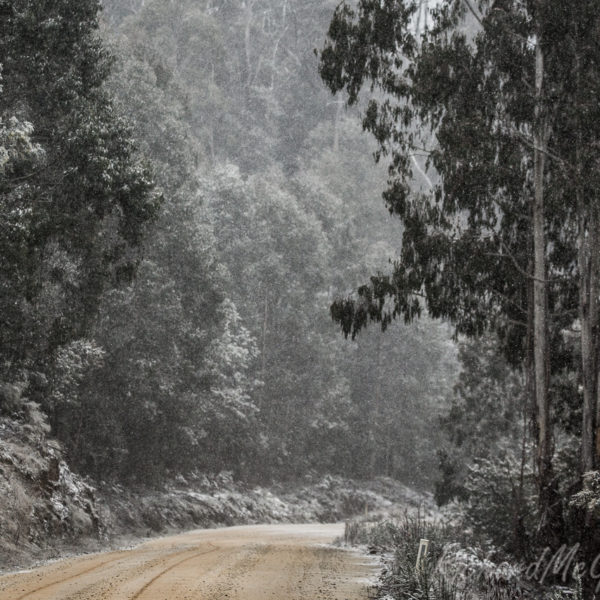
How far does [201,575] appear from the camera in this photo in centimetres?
1377

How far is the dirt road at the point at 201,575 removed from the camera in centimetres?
1159

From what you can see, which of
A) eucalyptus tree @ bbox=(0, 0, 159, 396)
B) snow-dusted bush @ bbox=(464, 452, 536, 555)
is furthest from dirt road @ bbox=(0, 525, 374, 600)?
eucalyptus tree @ bbox=(0, 0, 159, 396)

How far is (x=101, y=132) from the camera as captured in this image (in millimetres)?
17844

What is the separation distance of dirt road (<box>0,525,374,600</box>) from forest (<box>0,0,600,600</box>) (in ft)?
11.6

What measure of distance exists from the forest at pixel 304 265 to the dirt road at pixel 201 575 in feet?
11.6

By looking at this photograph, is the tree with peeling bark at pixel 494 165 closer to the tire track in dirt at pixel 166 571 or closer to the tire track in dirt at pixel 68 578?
the tire track in dirt at pixel 166 571

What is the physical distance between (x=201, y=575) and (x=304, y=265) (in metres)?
35.4

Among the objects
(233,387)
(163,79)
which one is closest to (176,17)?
(163,79)

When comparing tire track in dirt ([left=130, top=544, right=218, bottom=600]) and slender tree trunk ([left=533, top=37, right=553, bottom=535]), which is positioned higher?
slender tree trunk ([left=533, top=37, right=553, bottom=535])

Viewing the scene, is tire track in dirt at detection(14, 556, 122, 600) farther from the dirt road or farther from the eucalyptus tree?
the eucalyptus tree

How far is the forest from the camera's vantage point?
635 inches

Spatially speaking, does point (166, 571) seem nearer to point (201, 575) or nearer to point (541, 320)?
point (201, 575)

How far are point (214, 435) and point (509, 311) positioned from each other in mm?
22692

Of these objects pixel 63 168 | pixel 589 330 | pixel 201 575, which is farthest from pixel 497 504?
pixel 63 168
